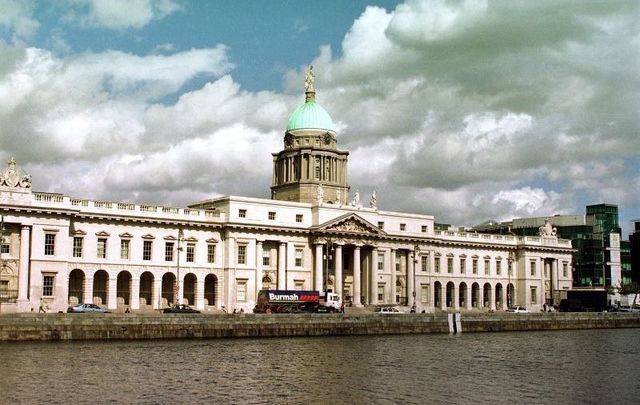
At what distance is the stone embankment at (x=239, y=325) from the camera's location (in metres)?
60.1

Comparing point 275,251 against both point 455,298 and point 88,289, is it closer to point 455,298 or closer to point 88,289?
point 88,289

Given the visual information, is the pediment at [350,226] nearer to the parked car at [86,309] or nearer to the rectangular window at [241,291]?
the rectangular window at [241,291]

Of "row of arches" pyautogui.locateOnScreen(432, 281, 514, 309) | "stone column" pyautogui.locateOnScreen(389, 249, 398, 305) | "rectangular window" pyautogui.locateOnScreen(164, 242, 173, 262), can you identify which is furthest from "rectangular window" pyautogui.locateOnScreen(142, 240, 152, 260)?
"row of arches" pyautogui.locateOnScreen(432, 281, 514, 309)

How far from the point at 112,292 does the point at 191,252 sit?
10.4m

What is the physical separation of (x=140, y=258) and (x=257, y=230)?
14702 mm

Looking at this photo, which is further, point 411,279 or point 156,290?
point 411,279

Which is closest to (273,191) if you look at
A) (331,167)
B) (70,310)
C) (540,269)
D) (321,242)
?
(331,167)

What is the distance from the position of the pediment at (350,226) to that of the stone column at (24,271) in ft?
113

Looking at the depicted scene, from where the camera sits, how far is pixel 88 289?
278 ft

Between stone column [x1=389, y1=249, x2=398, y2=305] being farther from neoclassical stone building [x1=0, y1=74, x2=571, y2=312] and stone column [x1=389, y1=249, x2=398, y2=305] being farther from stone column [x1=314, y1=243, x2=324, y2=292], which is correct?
stone column [x1=314, y1=243, x2=324, y2=292]

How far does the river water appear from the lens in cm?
3831

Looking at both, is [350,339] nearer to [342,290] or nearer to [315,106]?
[342,290]

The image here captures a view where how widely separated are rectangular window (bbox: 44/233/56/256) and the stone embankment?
67.9 feet

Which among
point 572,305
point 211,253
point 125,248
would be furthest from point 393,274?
point 125,248
